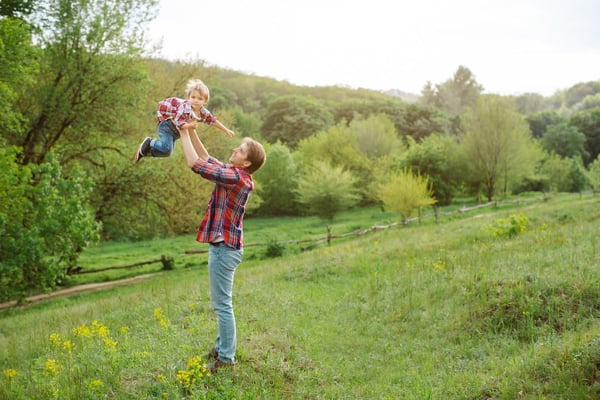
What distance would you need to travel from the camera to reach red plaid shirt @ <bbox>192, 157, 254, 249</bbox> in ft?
17.3

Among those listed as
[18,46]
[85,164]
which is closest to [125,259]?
[85,164]

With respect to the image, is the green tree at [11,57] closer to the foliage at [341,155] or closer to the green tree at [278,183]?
the foliage at [341,155]

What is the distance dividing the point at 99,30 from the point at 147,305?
12.8 metres

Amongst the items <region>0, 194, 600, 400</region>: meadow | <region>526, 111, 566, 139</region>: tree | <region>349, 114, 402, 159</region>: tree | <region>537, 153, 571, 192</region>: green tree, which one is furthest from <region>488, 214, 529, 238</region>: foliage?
<region>526, 111, 566, 139</region>: tree

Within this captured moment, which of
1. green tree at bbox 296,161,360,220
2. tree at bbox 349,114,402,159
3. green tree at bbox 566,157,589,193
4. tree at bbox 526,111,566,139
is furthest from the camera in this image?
tree at bbox 526,111,566,139

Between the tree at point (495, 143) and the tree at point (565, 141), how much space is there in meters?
26.0

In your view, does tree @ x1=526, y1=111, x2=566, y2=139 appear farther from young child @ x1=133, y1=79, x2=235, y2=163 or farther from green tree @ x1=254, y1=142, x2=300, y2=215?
young child @ x1=133, y1=79, x2=235, y2=163

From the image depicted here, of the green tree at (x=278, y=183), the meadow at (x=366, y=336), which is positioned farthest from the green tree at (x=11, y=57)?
the green tree at (x=278, y=183)

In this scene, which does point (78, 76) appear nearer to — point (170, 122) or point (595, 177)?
point (170, 122)

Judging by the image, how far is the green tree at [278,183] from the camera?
162ft

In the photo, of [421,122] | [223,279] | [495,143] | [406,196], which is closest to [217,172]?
[223,279]

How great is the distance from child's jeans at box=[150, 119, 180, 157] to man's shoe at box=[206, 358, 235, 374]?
8.83 feet

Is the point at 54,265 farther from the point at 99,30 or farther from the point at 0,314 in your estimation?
the point at 99,30

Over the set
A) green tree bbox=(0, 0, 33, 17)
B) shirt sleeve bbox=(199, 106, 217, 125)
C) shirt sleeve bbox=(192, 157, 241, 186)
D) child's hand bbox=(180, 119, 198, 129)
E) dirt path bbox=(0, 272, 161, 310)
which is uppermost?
green tree bbox=(0, 0, 33, 17)
